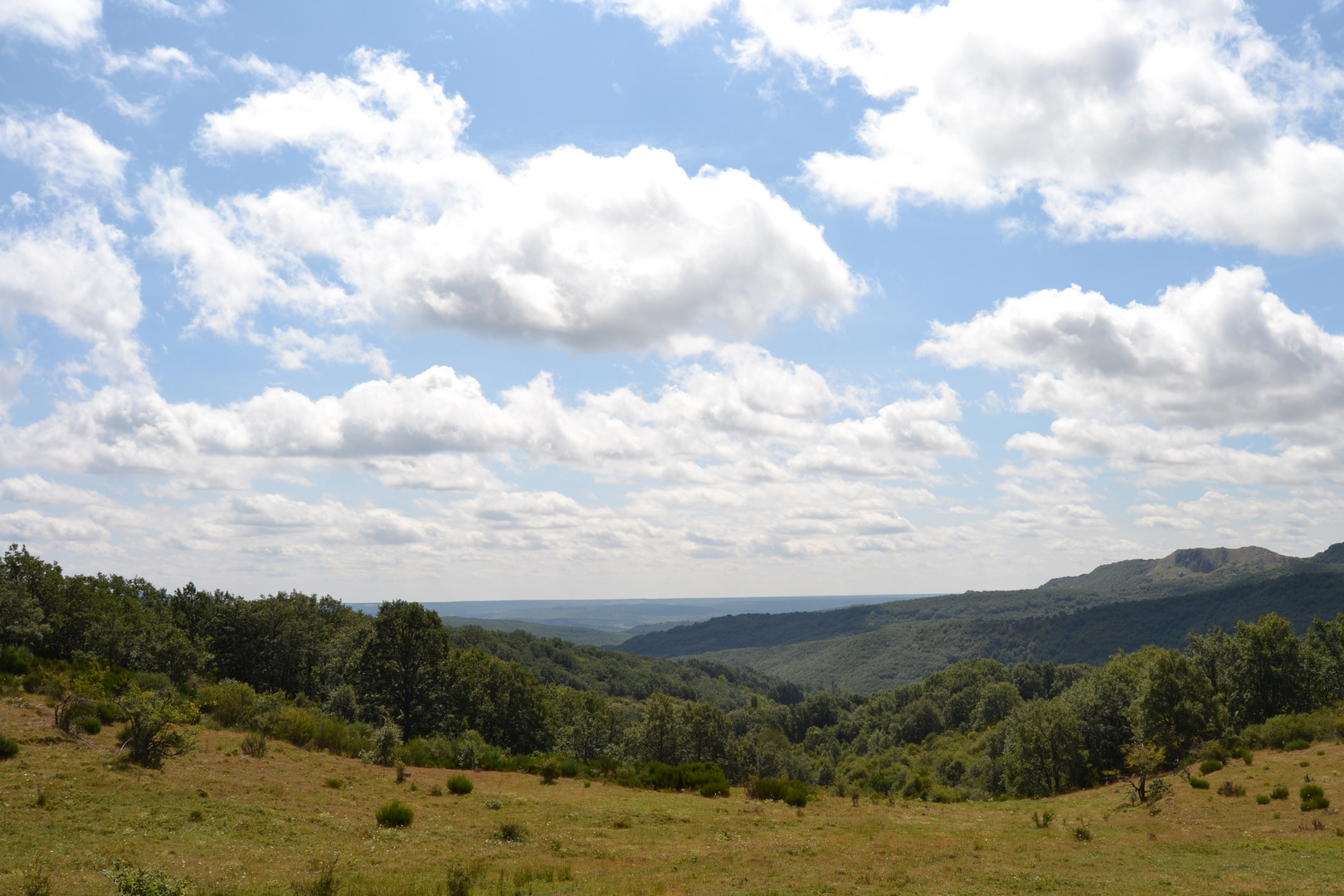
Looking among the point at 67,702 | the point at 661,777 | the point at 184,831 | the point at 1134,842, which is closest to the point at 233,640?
the point at 67,702

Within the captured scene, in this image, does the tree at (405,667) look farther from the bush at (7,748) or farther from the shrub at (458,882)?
the shrub at (458,882)

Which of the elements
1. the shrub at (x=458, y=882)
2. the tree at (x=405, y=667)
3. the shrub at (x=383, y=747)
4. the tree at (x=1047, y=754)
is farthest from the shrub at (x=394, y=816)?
the tree at (x=1047, y=754)

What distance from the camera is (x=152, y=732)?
2992 centimetres

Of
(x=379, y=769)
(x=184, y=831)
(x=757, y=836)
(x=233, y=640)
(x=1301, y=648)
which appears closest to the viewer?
(x=184, y=831)

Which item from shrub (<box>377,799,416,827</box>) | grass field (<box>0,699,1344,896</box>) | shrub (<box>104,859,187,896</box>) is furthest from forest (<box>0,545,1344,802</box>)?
shrub (<box>104,859,187,896</box>)

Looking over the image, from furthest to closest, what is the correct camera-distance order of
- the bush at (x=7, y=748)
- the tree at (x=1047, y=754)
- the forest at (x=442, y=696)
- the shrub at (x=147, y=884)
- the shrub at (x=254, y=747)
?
the tree at (x=1047, y=754)
the forest at (x=442, y=696)
the shrub at (x=254, y=747)
the bush at (x=7, y=748)
the shrub at (x=147, y=884)

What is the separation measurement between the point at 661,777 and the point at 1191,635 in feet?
241

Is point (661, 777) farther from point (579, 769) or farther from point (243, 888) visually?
point (243, 888)

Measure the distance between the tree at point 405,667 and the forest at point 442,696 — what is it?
16cm

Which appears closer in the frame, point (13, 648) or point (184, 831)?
point (184, 831)

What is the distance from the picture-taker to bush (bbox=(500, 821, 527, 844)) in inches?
998

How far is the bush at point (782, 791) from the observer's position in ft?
127

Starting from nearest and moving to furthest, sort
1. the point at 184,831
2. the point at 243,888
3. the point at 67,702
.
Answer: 1. the point at 243,888
2. the point at 184,831
3. the point at 67,702

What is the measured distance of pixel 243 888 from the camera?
672 inches
